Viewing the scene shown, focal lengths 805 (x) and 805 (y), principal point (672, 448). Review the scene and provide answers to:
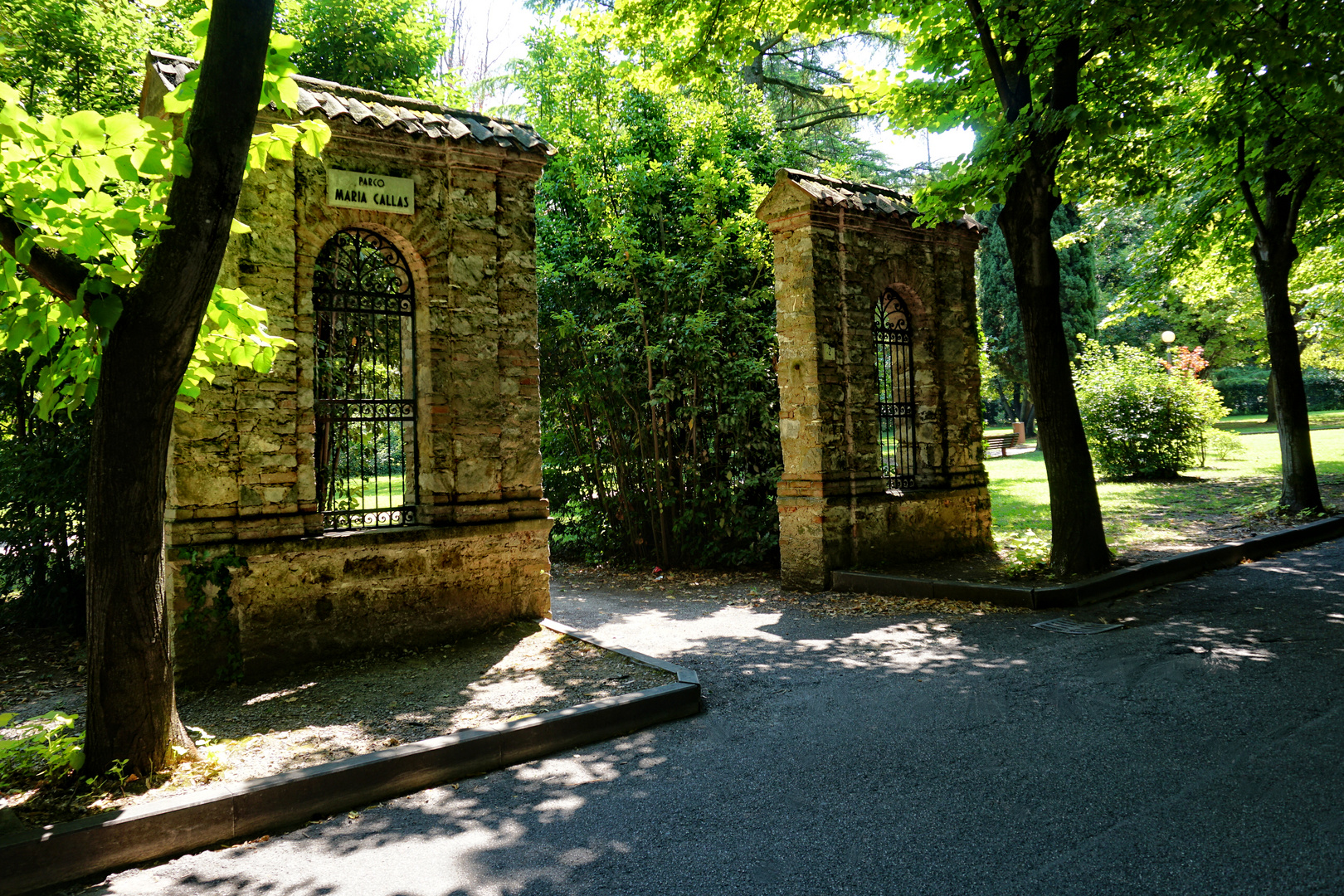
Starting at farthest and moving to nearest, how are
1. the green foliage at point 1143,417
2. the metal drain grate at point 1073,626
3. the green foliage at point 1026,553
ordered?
the green foliage at point 1143,417 → the green foliage at point 1026,553 → the metal drain grate at point 1073,626

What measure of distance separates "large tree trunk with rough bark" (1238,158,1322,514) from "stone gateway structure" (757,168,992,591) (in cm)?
494

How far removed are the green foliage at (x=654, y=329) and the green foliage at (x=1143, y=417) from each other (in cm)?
992

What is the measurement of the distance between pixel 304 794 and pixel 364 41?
8.87 meters

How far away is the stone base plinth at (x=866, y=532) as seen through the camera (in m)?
9.18

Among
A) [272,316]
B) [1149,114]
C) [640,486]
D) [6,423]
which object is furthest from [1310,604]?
[6,423]

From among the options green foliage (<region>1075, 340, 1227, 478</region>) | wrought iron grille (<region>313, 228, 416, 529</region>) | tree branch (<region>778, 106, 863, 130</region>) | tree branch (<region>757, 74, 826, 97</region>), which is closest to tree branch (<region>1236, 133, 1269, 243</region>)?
green foliage (<region>1075, 340, 1227, 478</region>)

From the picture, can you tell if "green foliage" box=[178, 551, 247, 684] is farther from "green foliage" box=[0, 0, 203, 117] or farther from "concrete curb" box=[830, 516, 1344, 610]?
"concrete curb" box=[830, 516, 1344, 610]

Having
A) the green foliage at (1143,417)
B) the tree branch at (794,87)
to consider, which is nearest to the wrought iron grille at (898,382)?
the green foliage at (1143,417)

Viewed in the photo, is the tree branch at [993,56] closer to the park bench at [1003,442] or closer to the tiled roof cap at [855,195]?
the tiled roof cap at [855,195]

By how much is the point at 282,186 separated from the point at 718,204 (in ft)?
20.9

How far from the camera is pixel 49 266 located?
3.72 meters

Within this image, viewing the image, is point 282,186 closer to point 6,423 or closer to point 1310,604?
point 6,423

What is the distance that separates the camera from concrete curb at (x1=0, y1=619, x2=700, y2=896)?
3355 mm

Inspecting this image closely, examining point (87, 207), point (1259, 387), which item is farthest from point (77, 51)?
point (1259, 387)
